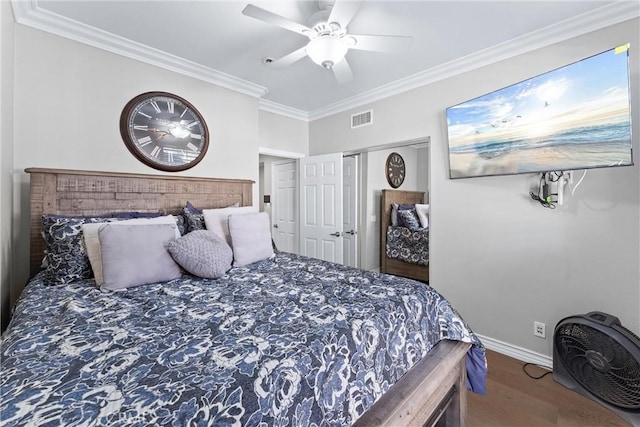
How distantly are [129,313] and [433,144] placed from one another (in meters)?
2.82

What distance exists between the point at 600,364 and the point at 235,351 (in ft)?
6.92

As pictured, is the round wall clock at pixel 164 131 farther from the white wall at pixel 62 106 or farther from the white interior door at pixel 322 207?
the white interior door at pixel 322 207

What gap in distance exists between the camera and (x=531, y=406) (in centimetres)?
182

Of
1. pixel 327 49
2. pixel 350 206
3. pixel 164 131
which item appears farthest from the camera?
pixel 350 206

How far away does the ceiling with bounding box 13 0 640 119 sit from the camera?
1909 millimetres

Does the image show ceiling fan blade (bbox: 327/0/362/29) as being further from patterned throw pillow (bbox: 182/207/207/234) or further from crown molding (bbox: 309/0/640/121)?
patterned throw pillow (bbox: 182/207/207/234)

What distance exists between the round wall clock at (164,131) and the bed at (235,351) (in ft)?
2.15

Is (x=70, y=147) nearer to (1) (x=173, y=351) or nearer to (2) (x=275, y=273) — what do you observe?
(2) (x=275, y=273)

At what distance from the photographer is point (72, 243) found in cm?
171

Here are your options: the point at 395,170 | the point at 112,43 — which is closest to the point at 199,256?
the point at 112,43

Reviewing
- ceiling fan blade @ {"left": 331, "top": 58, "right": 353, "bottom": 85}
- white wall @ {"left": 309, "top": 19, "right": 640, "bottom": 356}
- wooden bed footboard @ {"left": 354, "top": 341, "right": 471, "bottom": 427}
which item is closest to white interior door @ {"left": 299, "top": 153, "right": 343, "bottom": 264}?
white wall @ {"left": 309, "top": 19, "right": 640, "bottom": 356}

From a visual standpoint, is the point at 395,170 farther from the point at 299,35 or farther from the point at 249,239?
the point at 249,239

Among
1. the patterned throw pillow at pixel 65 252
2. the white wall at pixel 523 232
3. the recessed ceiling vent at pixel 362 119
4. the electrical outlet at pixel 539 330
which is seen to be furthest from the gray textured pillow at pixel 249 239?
the electrical outlet at pixel 539 330

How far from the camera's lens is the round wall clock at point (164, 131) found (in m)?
2.44
